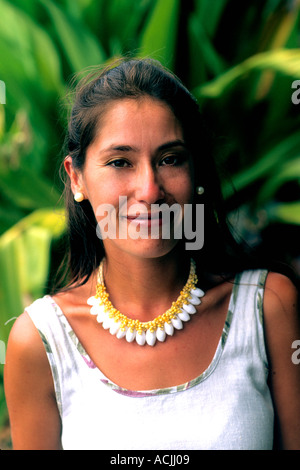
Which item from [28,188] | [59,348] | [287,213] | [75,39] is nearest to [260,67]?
[287,213]

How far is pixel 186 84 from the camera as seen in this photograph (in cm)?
306

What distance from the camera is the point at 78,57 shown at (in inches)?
115

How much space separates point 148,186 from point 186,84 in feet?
6.37

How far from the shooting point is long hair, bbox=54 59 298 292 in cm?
134

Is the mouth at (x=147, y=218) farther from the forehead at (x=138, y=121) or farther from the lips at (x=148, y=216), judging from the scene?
the forehead at (x=138, y=121)

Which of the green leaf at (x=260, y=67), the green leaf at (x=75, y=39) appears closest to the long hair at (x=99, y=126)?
the green leaf at (x=260, y=67)

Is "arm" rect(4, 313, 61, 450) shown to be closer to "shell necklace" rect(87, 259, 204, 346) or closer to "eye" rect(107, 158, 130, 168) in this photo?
"shell necklace" rect(87, 259, 204, 346)

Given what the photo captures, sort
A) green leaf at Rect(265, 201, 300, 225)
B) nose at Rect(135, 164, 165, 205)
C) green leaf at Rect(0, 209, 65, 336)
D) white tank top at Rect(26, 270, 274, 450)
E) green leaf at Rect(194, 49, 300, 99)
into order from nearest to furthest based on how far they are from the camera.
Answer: nose at Rect(135, 164, 165, 205) → white tank top at Rect(26, 270, 274, 450) → green leaf at Rect(0, 209, 65, 336) → green leaf at Rect(194, 49, 300, 99) → green leaf at Rect(265, 201, 300, 225)

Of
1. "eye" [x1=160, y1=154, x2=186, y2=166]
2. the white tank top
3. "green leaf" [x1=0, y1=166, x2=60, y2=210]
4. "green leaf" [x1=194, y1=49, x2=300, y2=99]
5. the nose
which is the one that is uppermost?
"green leaf" [x1=194, y1=49, x2=300, y2=99]

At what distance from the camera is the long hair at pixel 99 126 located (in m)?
1.34

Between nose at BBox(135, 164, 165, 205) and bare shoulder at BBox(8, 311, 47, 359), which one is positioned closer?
nose at BBox(135, 164, 165, 205)

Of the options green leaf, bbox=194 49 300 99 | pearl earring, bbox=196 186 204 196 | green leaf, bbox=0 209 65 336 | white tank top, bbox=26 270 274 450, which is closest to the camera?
→ white tank top, bbox=26 270 274 450

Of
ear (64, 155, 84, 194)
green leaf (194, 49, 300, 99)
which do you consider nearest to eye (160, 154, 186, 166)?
ear (64, 155, 84, 194)

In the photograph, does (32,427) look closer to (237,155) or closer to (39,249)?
(39,249)
